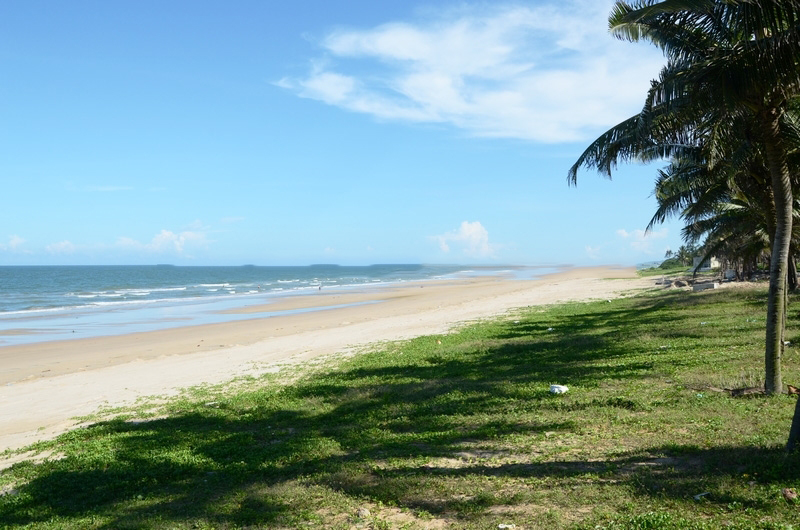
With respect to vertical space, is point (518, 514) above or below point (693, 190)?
below

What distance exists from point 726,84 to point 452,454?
491 centimetres

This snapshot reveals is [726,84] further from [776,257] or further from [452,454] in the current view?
[452,454]

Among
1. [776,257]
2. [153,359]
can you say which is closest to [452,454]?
[776,257]

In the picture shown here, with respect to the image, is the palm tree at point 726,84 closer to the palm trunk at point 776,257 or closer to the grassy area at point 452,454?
the palm trunk at point 776,257

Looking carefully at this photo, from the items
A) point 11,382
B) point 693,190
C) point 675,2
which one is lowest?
point 11,382

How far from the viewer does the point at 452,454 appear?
651 centimetres

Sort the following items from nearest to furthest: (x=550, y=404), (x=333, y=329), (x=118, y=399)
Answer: (x=550, y=404)
(x=118, y=399)
(x=333, y=329)

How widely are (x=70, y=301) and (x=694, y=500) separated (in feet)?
168

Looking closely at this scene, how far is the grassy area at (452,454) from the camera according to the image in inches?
195

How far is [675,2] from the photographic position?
731 cm

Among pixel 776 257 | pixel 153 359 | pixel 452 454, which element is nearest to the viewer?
pixel 452 454

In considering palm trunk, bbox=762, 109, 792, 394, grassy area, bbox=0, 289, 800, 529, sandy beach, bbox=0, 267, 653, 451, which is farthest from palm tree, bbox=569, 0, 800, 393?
sandy beach, bbox=0, 267, 653, 451

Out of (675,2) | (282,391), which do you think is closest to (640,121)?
(675,2)

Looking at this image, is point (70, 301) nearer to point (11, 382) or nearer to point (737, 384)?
point (11, 382)
